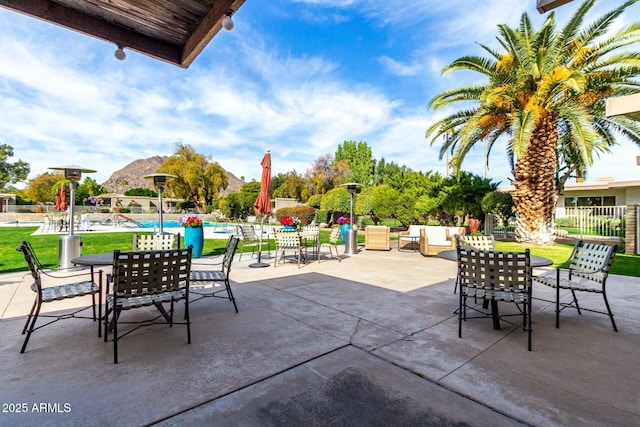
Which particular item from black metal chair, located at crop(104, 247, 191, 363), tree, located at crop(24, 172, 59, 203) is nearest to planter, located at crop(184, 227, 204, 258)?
black metal chair, located at crop(104, 247, 191, 363)

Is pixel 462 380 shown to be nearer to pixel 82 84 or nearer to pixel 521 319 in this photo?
pixel 521 319

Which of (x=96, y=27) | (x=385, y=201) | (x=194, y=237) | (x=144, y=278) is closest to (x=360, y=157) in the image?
(x=385, y=201)

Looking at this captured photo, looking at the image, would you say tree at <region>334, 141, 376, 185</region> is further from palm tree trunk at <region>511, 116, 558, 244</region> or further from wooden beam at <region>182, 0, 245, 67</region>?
wooden beam at <region>182, 0, 245, 67</region>

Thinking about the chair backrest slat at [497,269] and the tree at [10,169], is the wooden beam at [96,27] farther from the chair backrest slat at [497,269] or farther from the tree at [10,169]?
the tree at [10,169]

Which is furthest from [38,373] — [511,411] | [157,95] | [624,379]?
[157,95]

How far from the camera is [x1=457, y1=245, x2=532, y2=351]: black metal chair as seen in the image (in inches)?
111

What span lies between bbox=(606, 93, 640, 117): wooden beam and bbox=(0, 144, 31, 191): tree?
57675 millimetres

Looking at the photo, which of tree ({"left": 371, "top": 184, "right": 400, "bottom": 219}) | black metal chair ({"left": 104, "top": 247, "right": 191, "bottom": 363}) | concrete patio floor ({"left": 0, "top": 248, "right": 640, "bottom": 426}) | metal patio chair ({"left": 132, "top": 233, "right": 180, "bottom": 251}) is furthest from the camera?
tree ({"left": 371, "top": 184, "right": 400, "bottom": 219})

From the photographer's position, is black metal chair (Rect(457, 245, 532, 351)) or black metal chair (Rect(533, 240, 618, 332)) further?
black metal chair (Rect(533, 240, 618, 332))

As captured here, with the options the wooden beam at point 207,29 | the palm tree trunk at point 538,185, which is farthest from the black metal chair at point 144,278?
the palm tree trunk at point 538,185

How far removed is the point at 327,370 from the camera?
2355 millimetres

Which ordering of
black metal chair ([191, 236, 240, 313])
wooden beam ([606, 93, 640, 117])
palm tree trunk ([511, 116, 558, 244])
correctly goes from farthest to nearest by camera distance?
palm tree trunk ([511, 116, 558, 244]), wooden beam ([606, 93, 640, 117]), black metal chair ([191, 236, 240, 313])

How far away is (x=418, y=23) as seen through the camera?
39.2 ft

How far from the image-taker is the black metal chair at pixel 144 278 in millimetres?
2449
